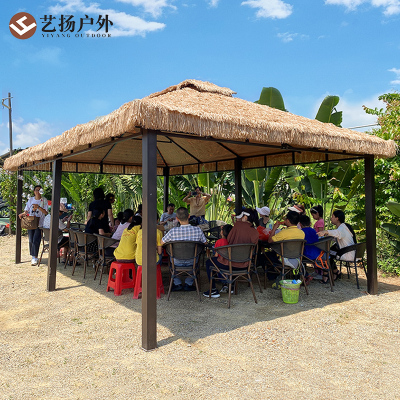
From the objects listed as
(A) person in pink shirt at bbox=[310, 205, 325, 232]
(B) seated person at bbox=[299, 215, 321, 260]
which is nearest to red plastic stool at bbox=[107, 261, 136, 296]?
(B) seated person at bbox=[299, 215, 321, 260]

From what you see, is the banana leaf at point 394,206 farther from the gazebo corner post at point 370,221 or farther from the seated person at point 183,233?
the seated person at point 183,233

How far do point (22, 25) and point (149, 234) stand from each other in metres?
7.21

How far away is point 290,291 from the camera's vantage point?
5.48m

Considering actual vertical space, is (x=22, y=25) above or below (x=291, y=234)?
above

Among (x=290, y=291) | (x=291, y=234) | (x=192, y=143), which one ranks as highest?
(x=192, y=143)

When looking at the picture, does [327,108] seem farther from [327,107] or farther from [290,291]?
[290,291]

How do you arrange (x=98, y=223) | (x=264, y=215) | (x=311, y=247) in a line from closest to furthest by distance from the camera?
(x=311, y=247), (x=98, y=223), (x=264, y=215)

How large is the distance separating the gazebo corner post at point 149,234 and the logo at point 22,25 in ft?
20.6

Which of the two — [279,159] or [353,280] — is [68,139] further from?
[353,280]

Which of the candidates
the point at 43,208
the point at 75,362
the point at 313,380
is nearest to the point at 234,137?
the point at 313,380

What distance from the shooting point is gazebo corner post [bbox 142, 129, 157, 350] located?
390 centimetres

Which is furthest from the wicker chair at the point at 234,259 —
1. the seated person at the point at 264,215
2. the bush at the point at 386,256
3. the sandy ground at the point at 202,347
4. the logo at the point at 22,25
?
the logo at the point at 22,25

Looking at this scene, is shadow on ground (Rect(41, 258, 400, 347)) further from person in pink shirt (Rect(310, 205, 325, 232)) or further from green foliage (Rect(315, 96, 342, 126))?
green foliage (Rect(315, 96, 342, 126))

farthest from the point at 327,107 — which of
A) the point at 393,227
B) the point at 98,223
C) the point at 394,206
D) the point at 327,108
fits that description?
the point at 98,223
